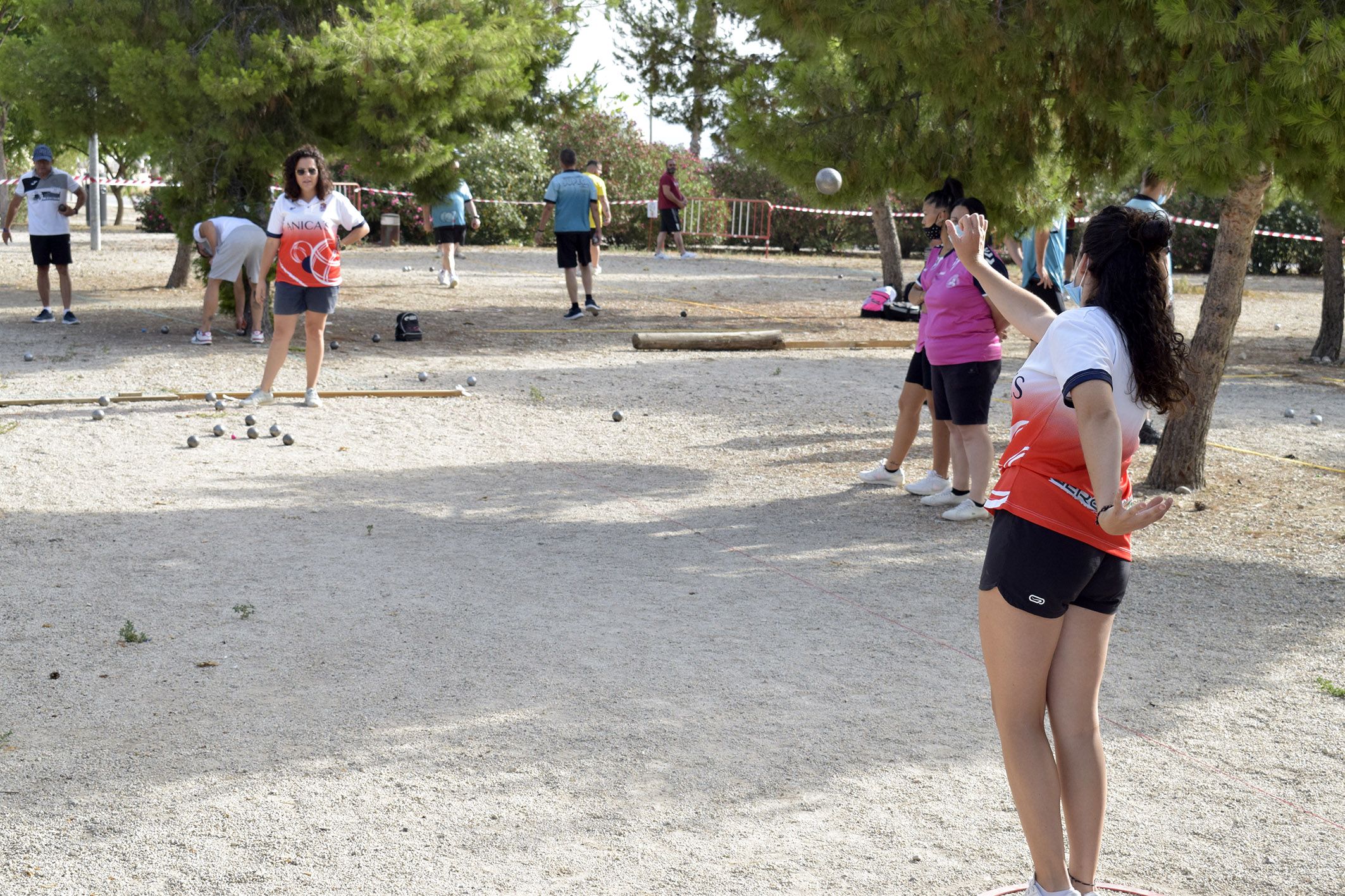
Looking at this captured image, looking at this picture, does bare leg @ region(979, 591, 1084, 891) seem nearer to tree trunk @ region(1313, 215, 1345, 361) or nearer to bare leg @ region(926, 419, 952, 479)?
bare leg @ region(926, 419, 952, 479)

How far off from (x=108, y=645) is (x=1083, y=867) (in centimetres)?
376

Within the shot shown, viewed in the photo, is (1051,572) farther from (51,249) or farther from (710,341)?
(51,249)

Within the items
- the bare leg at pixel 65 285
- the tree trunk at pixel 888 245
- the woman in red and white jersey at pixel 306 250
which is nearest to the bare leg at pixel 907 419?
A: the woman in red and white jersey at pixel 306 250

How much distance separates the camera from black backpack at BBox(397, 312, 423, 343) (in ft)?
47.3

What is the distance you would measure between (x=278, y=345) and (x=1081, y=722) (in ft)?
26.9

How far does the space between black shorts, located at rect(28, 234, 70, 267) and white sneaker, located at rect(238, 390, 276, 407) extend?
5328 mm

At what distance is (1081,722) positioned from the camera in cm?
316

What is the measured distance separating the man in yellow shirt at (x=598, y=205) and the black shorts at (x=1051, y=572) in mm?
13568

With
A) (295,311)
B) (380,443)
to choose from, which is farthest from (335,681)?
(295,311)

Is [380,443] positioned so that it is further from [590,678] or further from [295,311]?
[590,678]

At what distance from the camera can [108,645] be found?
5.12 meters

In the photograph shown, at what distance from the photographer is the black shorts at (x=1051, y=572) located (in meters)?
3.06

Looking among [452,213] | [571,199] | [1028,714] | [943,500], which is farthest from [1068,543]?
[452,213]

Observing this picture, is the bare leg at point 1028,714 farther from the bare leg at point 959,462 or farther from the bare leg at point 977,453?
the bare leg at point 959,462
